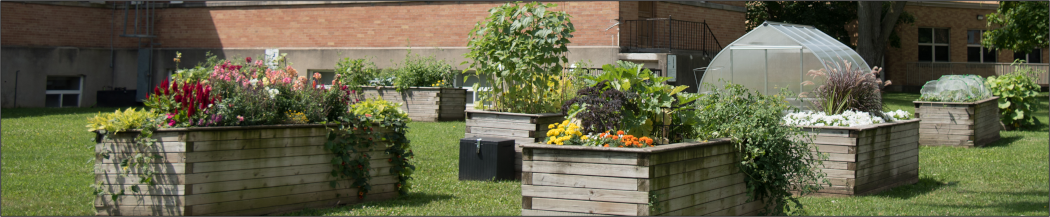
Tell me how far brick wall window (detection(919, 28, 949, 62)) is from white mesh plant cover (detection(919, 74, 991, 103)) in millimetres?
19771

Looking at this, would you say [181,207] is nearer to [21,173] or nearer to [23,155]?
[21,173]

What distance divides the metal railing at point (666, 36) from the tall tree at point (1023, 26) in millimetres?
10792

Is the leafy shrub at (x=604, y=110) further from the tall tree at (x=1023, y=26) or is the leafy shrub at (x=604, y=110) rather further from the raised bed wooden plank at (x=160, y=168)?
the tall tree at (x=1023, y=26)

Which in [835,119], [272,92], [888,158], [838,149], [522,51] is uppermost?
[522,51]

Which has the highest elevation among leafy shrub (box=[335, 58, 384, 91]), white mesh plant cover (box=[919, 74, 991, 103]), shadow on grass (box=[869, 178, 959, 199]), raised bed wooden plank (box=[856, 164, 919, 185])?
leafy shrub (box=[335, 58, 384, 91])

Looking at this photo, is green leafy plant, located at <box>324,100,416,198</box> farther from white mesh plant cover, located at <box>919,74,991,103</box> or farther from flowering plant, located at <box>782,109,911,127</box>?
white mesh plant cover, located at <box>919,74,991,103</box>

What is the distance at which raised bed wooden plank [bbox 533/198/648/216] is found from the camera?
4984 mm

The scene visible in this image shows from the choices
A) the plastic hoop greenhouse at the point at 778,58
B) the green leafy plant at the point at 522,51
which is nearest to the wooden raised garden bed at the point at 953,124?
the plastic hoop greenhouse at the point at 778,58

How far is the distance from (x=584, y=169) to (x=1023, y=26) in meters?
24.8

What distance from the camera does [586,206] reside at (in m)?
5.09

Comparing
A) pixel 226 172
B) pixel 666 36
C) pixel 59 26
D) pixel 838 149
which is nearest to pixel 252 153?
pixel 226 172

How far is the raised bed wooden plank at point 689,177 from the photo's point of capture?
197 inches

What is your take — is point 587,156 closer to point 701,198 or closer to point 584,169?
point 584,169

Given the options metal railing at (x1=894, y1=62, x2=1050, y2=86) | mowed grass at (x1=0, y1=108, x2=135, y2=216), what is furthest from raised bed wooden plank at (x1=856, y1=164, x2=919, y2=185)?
metal railing at (x1=894, y1=62, x2=1050, y2=86)
